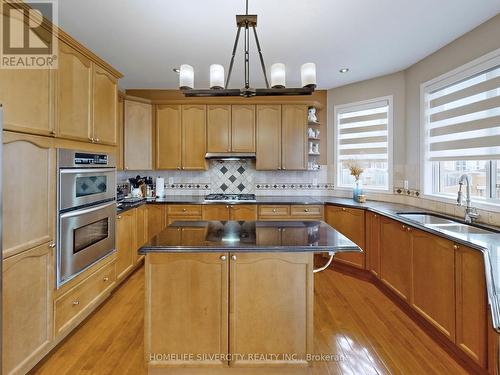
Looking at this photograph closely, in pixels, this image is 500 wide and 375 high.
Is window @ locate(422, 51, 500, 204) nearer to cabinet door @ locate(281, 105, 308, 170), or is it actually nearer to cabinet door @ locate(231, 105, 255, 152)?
cabinet door @ locate(281, 105, 308, 170)

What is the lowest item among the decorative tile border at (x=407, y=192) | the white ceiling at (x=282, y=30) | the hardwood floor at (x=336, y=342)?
the hardwood floor at (x=336, y=342)

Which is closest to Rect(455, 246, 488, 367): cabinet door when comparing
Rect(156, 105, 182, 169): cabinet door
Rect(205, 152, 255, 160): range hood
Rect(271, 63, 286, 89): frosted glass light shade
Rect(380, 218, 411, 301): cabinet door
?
Rect(380, 218, 411, 301): cabinet door

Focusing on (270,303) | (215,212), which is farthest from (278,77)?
(215,212)

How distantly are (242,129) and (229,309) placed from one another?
2.98m

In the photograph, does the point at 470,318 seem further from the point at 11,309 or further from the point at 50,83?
the point at 50,83

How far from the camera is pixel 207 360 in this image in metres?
1.68

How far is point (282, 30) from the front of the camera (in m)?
2.56

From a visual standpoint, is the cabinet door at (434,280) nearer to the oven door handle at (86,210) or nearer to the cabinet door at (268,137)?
the cabinet door at (268,137)

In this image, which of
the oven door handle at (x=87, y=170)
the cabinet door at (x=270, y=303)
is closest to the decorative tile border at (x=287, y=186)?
the oven door handle at (x=87, y=170)

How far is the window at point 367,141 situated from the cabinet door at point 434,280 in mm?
1577

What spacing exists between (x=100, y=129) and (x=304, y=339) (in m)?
2.44

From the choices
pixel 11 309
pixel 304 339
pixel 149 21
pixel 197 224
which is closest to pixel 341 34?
pixel 149 21

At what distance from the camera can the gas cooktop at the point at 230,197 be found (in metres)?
3.98

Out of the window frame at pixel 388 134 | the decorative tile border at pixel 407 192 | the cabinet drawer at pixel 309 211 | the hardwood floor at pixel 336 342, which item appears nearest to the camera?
the hardwood floor at pixel 336 342
